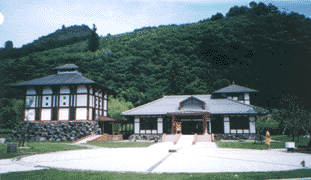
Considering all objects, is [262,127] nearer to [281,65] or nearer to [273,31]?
[281,65]

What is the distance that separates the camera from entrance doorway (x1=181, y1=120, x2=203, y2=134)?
32.1 meters

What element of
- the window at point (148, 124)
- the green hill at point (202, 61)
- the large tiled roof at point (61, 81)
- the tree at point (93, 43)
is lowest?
the window at point (148, 124)

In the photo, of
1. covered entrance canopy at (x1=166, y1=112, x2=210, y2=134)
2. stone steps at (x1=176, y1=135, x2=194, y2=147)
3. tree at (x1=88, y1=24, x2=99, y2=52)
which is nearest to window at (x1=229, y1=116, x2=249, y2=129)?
covered entrance canopy at (x1=166, y1=112, x2=210, y2=134)

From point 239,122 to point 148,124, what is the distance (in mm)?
12606

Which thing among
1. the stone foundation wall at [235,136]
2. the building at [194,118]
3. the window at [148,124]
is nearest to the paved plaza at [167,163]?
the building at [194,118]

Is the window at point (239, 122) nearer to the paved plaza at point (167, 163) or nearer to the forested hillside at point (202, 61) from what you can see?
the forested hillside at point (202, 61)

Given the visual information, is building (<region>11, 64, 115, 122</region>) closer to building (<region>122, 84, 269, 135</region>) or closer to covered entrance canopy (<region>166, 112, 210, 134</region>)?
building (<region>122, 84, 269, 135</region>)

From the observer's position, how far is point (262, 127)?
3825 centimetres

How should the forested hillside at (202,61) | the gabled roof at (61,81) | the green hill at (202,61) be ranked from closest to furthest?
the gabled roof at (61,81) → the forested hillside at (202,61) → the green hill at (202,61)

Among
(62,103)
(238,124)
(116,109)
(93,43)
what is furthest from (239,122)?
(93,43)

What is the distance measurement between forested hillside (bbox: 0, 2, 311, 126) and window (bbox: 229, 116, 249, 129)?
10.7m

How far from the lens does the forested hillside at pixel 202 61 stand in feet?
152

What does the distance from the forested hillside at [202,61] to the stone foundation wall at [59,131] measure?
76.9 feet

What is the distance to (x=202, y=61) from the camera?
7681 centimetres
